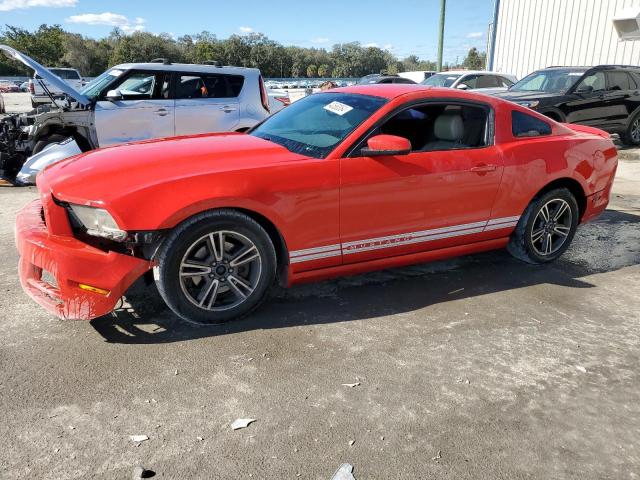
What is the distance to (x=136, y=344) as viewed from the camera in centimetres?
315

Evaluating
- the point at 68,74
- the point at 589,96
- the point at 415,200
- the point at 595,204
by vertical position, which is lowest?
the point at 595,204

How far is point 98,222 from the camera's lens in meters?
3.04

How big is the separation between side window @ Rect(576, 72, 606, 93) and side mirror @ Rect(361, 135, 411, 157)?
9261 millimetres

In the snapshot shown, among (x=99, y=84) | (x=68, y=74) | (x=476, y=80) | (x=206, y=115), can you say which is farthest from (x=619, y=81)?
(x=68, y=74)

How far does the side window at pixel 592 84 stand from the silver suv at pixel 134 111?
23.6 ft

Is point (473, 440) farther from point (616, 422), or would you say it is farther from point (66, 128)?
point (66, 128)

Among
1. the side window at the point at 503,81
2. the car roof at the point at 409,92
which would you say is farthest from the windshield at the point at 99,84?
the side window at the point at 503,81

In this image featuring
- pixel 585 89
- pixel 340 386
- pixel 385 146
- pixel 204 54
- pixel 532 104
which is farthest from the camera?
pixel 204 54

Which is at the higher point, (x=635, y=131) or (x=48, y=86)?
(x=48, y=86)

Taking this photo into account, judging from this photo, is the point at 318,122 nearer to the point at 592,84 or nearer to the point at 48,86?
the point at 592,84

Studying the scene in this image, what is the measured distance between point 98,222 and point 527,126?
3.47 meters

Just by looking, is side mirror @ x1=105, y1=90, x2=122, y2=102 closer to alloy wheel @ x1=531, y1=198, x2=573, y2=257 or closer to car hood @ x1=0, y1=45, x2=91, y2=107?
car hood @ x1=0, y1=45, x2=91, y2=107

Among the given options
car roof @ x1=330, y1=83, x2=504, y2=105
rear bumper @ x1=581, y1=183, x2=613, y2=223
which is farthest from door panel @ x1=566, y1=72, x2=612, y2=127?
car roof @ x1=330, y1=83, x2=504, y2=105

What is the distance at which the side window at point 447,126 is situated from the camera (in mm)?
4109
